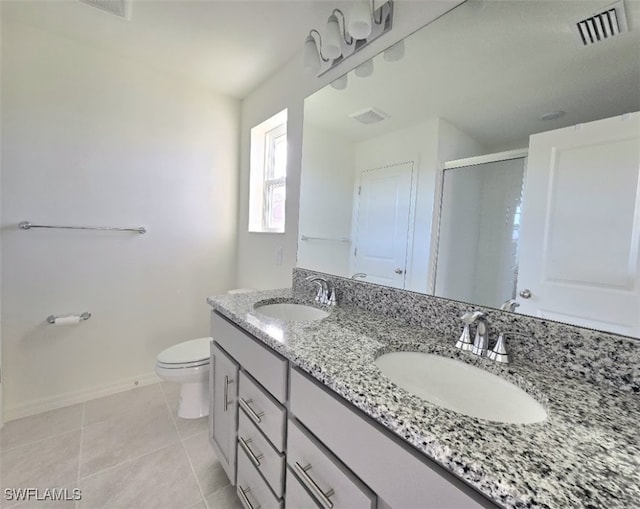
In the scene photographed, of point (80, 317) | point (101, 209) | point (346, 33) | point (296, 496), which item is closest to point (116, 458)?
point (80, 317)

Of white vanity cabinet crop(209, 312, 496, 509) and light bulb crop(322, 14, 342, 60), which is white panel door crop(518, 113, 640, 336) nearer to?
white vanity cabinet crop(209, 312, 496, 509)

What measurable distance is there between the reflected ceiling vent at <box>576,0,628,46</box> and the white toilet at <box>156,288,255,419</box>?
6.54 feet

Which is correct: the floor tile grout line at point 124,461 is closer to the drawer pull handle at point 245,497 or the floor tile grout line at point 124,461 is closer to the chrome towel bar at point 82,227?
the drawer pull handle at point 245,497

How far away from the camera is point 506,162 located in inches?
36.1

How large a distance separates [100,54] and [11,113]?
65cm

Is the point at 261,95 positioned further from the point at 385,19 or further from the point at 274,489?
the point at 274,489

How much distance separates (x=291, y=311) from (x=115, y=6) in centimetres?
186

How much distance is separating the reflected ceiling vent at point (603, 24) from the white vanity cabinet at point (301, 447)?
1.11 meters

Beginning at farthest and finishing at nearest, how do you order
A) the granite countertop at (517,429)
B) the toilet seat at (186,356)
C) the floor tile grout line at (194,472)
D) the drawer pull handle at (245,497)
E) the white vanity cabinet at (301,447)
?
the toilet seat at (186,356) < the floor tile grout line at (194,472) < the drawer pull handle at (245,497) < the white vanity cabinet at (301,447) < the granite countertop at (517,429)

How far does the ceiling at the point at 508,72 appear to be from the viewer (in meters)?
0.74

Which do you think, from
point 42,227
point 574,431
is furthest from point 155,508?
point 42,227

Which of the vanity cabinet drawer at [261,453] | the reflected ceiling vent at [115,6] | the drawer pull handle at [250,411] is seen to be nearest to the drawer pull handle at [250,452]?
the vanity cabinet drawer at [261,453]

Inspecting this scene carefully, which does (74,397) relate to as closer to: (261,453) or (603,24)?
(261,453)

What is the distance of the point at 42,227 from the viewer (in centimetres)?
176
